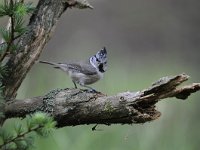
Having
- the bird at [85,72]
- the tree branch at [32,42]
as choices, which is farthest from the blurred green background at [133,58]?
the tree branch at [32,42]

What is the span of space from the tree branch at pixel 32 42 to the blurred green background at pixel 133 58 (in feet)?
3.80

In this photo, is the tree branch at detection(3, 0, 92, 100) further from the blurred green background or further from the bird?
the blurred green background

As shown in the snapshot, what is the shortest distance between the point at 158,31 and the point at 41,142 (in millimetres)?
3776

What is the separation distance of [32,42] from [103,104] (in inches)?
14.7

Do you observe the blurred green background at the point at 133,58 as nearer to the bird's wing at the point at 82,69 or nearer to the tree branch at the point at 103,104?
the bird's wing at the point at 82,69

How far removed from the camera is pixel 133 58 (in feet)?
21.1

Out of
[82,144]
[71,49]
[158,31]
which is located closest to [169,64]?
[71,49]

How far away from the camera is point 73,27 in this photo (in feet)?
23.1

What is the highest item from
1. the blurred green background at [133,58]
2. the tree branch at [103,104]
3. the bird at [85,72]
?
the blurred green background at [133,58]

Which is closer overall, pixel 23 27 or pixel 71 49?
pixel 23 27

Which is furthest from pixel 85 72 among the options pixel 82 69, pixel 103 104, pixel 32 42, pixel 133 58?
pixel 133 58

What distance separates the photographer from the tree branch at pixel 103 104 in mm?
2125

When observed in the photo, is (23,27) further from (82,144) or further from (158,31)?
(158,31)

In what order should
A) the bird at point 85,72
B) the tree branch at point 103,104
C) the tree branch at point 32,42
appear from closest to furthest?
the tree branch at point 103,104 → the tree branch at point 32,42 → the bird at point 85,72
